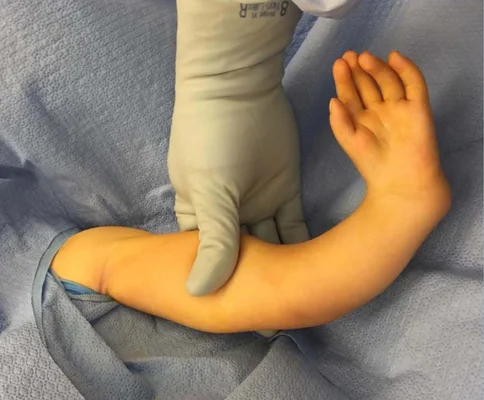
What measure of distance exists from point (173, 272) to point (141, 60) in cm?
33

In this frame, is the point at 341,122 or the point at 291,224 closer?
the point at 341,122

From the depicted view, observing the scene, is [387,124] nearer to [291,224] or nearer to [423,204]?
[423,204]

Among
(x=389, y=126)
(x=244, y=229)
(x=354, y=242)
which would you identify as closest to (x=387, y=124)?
(x=389, y=126)

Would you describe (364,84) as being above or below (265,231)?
above

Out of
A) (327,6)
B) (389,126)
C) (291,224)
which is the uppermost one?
(327,6)

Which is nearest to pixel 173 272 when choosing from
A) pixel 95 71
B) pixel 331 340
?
pixel 331 340

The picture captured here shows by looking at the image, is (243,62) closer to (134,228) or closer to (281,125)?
(281,125)

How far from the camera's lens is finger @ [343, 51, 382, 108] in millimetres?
691

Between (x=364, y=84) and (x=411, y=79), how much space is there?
0.06 m

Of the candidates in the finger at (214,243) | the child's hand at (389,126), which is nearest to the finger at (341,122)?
the child's hand at (389,126)

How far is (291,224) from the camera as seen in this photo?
809 millimetres

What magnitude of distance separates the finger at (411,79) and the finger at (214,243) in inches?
9.0

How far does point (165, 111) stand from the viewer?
3.01ft

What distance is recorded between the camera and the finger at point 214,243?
69 cm
